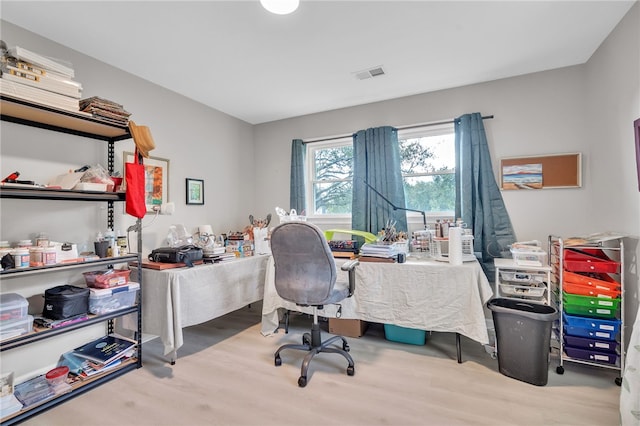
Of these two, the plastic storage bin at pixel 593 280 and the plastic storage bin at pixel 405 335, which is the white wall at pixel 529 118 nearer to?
the plastic storage bin at pixel 593 280

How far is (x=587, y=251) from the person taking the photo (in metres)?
A: 2.33

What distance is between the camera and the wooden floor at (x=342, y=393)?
5.68 ft

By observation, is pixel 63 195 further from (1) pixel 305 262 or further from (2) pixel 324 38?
(2) pixel 324 38

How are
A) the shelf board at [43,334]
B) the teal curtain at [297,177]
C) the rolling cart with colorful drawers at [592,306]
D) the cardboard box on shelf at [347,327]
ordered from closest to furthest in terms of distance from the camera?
the shelf board at [43,334] → the rolling cart with colorful drawers at [592,306] → the cardboard box on shelf at [347,327] → the teal curtain at [297,177]

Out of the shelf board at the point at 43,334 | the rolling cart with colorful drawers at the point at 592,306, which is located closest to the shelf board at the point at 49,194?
the shelf board at the point at 43,334

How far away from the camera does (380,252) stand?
2678mm

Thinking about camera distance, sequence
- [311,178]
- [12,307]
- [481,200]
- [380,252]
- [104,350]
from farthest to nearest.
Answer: [311,178], [481,200], [380,252], [104,350], [12,307]

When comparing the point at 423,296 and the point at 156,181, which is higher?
the point at 156,181

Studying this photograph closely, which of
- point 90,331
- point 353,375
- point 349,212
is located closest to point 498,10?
point 349,212

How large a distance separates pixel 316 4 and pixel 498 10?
119 centimetres

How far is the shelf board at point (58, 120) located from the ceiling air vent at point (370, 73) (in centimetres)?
203

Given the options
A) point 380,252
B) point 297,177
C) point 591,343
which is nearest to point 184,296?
point 380,252

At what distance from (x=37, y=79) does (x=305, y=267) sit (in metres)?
2.00

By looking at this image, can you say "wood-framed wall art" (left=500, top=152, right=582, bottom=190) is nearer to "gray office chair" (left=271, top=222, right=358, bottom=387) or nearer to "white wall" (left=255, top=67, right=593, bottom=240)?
"white wall" (left=255, top=67, right=593, bottom=240)
